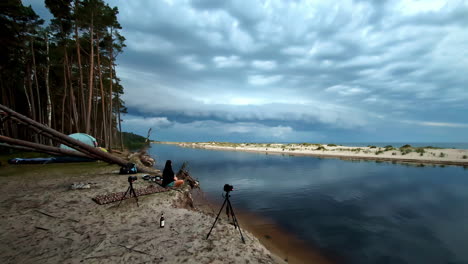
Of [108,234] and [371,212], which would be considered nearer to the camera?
[108,234]

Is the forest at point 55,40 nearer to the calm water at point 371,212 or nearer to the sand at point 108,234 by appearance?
the sand at point 108,234

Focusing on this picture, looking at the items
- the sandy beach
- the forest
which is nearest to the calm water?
the sandy beach

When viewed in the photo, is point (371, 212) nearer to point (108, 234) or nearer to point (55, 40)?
point (108, 234)

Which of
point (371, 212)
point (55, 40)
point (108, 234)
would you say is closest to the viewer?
point (108, 234)

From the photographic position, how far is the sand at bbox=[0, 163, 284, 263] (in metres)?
5.41

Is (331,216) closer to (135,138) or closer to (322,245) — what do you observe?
(322,245)

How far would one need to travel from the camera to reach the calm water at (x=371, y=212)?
9055 millimetres

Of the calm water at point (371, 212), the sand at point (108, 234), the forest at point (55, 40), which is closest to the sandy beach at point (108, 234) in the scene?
the sand at point (108, 234)

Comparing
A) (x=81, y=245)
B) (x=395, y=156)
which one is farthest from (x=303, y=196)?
(x=395, y=156)

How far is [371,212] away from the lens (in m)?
13.6

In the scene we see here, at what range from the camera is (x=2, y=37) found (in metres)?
22.4

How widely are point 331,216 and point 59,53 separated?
38610mm

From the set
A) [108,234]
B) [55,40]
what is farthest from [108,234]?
[55,40]

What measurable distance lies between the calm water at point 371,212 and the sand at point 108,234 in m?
5.44
